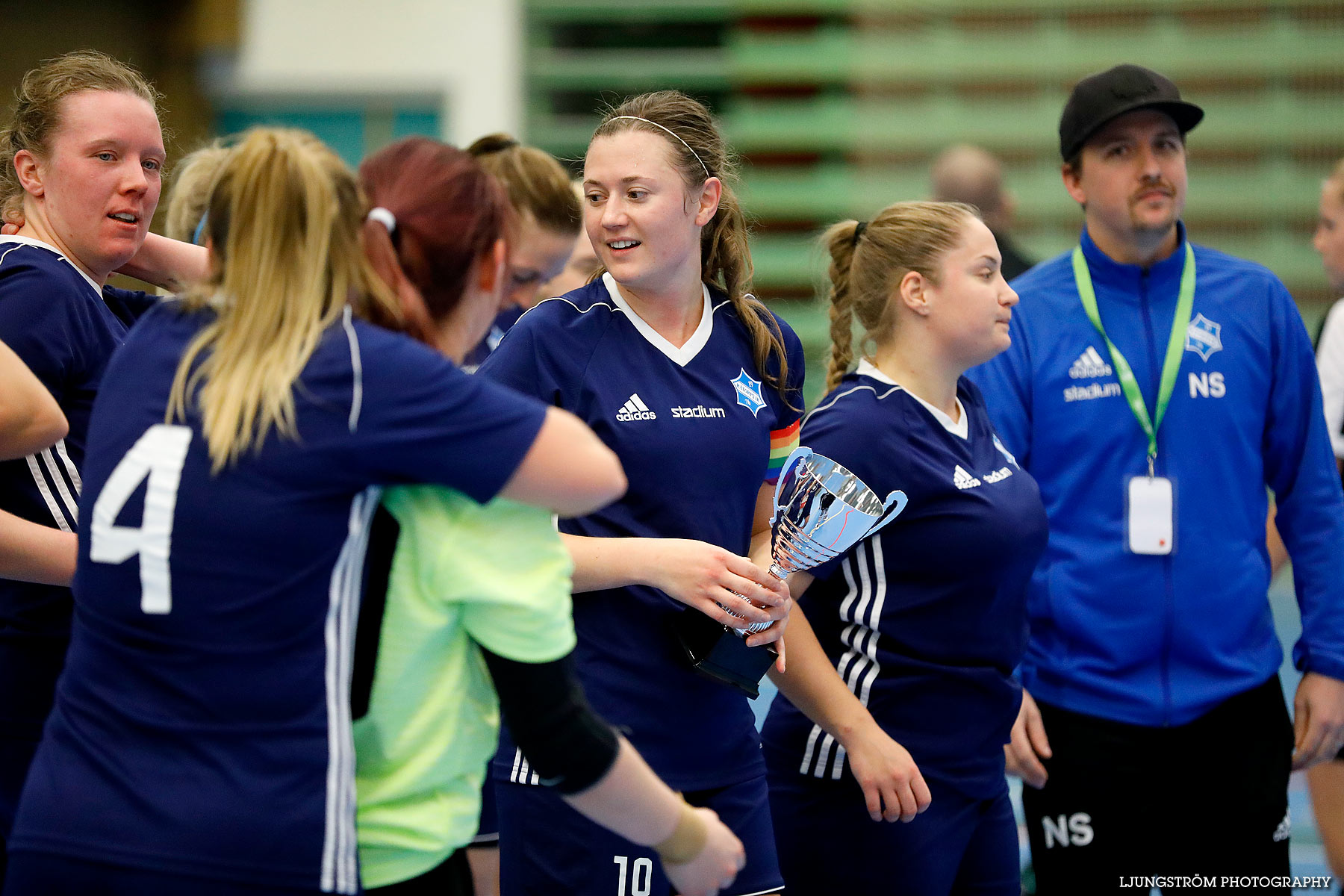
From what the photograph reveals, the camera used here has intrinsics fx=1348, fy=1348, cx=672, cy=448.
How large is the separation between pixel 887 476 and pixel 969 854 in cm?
71

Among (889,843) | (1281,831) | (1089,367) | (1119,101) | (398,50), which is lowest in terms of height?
(1281,831)

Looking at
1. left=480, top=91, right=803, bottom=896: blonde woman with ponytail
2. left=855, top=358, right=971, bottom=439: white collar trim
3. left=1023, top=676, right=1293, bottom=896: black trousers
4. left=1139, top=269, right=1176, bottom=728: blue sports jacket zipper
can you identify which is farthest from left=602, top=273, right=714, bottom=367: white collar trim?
left=1023, top=676, right=1293, bottom=896: black trousers

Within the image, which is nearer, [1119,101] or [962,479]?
[962,479]

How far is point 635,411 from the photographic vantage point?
2141 mm

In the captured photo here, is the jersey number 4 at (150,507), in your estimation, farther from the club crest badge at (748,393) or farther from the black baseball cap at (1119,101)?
the black baseball cap at (1119,101)

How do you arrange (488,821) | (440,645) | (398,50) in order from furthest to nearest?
(398,50) < (488,821) < (440,645)

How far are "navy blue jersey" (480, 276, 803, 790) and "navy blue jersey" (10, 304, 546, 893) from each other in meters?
0.74

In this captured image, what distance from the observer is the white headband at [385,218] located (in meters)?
1.48

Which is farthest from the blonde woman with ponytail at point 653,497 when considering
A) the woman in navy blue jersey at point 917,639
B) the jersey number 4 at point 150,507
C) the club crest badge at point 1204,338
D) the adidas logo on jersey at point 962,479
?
the club crest badge at point 1204,338

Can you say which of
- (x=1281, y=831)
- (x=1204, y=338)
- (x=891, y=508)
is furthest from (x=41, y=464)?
(x=1281, y=831)

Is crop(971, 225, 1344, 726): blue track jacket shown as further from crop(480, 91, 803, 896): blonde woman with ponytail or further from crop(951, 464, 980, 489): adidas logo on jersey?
crop(480, 91, 803, 896): blonde woman with ponytail

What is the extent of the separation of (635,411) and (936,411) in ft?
2.06

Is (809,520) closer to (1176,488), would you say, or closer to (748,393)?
(748,393)

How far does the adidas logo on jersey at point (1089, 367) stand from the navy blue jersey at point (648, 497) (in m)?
0.94
